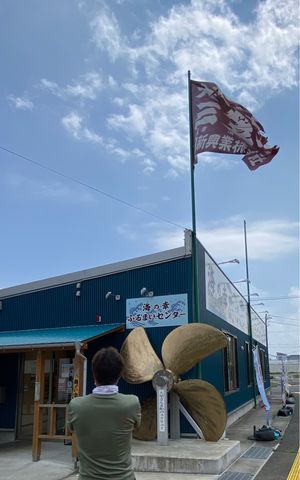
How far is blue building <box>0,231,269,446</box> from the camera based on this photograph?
381 inches

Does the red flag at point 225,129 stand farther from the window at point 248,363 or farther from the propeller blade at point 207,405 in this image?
the window at point 248,363

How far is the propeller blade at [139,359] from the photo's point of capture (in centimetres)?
895

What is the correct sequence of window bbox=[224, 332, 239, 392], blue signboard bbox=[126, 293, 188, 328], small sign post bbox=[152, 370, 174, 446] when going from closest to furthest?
1. small sign post bbox=[152, 370, 174, 446]
2. blue signboard bbox=[126, 293, 188, 328]
3. window bbox=[224, 332, 239, 392]

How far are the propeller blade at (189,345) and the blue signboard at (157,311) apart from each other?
0.90 metres

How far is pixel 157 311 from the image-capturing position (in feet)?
33.5

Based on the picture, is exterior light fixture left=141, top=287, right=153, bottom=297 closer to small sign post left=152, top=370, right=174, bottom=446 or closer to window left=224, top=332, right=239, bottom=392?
small sign post left=152, top=370, right=174, bottom=446

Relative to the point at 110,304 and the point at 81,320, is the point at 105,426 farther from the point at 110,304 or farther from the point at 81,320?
the point at 81,320

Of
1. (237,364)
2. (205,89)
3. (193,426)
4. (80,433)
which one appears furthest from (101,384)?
(237,364)

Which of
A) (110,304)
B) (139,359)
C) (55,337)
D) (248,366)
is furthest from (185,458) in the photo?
(248,366)

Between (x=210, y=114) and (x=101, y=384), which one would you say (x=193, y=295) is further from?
(x=101, y=384)

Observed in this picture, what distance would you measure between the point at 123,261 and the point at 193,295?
6.29 ft

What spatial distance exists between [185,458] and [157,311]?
347 cm

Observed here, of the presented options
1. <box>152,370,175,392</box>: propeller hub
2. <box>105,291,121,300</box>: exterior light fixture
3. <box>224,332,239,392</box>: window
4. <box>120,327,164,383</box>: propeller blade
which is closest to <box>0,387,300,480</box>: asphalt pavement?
<box>152,370,175,392</box>: propeller hub

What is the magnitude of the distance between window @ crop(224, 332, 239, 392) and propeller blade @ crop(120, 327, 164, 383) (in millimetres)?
3884
